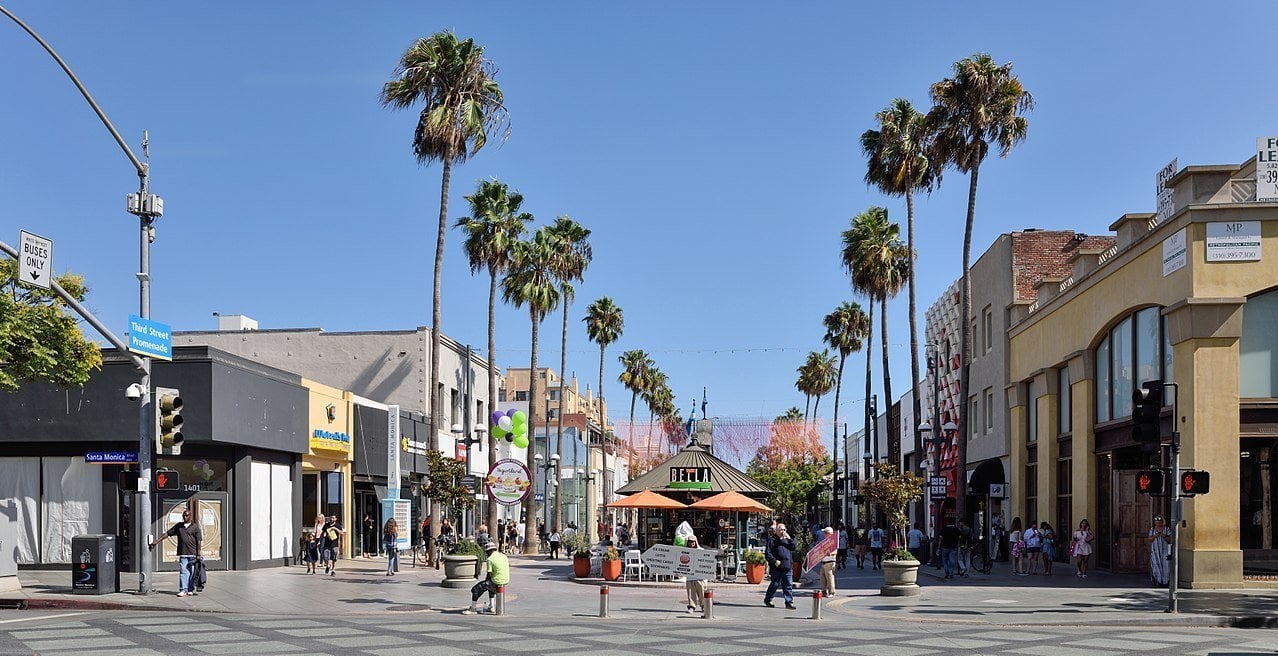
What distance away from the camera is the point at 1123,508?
115ft

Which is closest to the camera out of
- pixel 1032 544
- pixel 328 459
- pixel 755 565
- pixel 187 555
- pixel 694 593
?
pixel 694 593

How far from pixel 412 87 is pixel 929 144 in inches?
680

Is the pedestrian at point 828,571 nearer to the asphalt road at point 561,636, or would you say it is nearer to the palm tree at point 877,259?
the asphalt road at point 561,636

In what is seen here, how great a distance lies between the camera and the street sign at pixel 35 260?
22.0m


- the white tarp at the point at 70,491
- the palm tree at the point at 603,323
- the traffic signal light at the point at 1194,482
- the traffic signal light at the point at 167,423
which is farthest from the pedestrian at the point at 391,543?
the palm tree at the point at 603,323

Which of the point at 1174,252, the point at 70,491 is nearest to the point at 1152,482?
the point at 1174,252

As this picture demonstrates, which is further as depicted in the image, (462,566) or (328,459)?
(328,459)

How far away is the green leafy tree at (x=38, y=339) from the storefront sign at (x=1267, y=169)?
25786mm

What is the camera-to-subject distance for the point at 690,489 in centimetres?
3753

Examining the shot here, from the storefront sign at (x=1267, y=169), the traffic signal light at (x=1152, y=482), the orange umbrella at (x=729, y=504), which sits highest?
the storefront sign at (x=1267, y=169)

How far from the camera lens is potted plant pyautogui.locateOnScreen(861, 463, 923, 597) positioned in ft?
93.4

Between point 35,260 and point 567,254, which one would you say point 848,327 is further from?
point 35,260

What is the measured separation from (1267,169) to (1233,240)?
185cm

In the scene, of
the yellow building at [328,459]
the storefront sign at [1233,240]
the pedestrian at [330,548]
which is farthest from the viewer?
the yellow building at [328,459]
